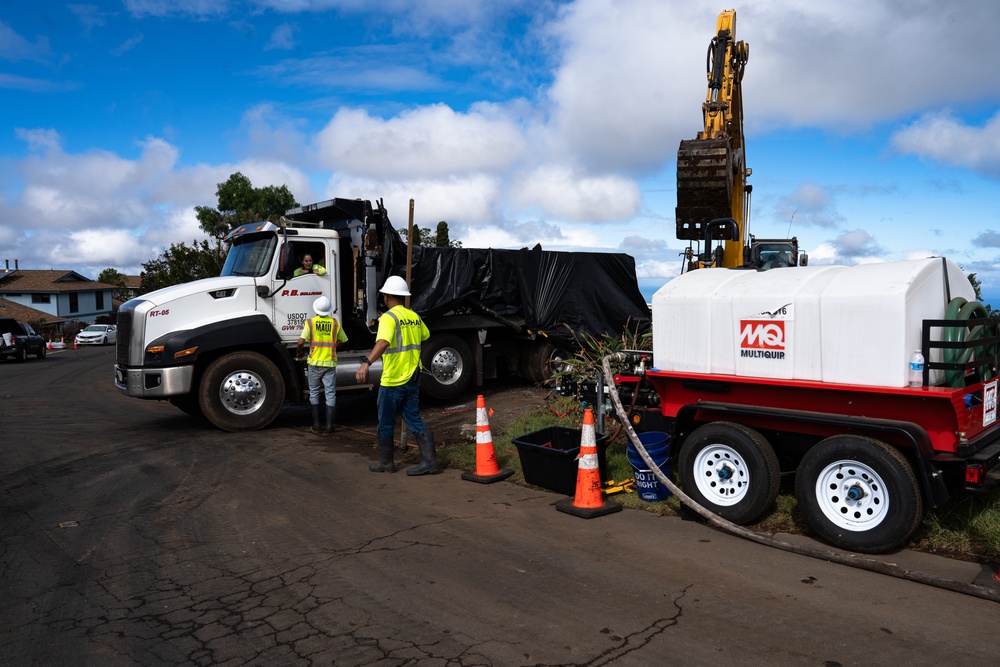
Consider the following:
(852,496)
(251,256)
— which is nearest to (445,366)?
(251,256)

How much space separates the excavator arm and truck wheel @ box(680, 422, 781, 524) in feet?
9.43

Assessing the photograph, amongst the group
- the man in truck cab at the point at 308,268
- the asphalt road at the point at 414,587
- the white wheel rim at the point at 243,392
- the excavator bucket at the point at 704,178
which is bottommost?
Answer: the asphalt road at the point at 414,587

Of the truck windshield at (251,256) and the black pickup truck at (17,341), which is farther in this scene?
the black pickup truck at (17,341)

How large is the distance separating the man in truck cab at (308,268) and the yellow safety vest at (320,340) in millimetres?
1074

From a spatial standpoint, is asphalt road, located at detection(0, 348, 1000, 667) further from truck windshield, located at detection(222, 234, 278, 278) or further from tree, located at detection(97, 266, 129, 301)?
tree, located at detection(97, 266, 129, 301)

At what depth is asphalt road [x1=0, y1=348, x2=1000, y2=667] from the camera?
3.69 metres

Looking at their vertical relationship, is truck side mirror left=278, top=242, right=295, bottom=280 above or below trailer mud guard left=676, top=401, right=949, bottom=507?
above

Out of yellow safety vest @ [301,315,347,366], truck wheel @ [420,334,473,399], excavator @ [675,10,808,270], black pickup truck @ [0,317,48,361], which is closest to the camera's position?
excavator @ [675,10,808,270]

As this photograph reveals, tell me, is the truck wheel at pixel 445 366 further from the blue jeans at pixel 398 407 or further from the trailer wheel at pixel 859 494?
the trailer wheel at pixel 859 494

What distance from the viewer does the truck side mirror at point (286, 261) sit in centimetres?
1084

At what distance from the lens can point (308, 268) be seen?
11.2m

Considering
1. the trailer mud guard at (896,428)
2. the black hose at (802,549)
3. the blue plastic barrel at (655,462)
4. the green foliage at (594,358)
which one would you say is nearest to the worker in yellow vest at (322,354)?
the green foliage at (594,358)

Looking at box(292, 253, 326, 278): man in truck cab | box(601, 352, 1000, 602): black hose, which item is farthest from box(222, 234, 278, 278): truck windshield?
box(601, 352, 1000, 602): black hose

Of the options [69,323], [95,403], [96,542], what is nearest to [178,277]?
[69,323]
